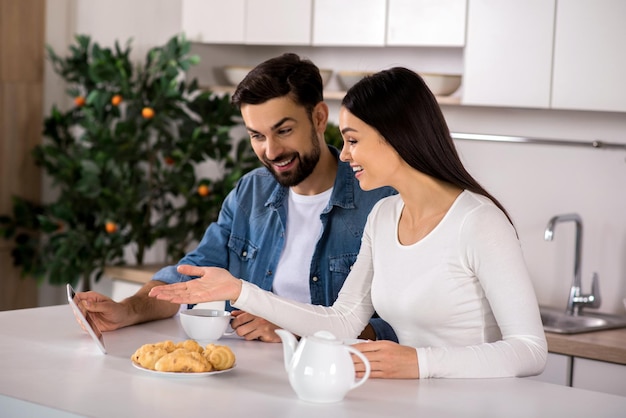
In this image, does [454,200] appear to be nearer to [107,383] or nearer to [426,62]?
[107,383]

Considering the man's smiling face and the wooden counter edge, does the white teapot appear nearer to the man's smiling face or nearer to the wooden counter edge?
the man's smiling face

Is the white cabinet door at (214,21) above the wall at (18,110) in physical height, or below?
above

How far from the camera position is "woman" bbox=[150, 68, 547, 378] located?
1.98 meters

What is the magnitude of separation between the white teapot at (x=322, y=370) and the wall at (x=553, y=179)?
7.19 ft

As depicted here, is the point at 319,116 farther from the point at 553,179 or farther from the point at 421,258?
the point at 553,179

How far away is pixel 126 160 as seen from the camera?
422 cm

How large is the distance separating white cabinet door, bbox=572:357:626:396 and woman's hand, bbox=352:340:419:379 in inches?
55.9

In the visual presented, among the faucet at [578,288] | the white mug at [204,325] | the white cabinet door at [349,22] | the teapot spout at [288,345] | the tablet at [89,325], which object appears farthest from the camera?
the white cabinet door at [349,22]

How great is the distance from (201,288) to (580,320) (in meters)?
1.97

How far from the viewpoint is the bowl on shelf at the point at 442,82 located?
3795 mm

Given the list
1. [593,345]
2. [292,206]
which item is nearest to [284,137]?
[292,206]

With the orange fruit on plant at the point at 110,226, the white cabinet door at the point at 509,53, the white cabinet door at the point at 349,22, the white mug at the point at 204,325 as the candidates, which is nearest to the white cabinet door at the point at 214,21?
the white cabinet door at the point at 349,22

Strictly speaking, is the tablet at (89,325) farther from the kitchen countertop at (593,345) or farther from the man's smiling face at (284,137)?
the kitchen countertop at (593,345)

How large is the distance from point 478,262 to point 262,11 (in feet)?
8.19
